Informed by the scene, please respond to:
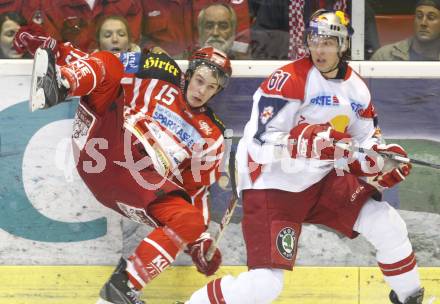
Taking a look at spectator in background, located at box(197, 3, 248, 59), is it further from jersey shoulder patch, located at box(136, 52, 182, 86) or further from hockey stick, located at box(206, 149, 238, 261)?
hockey stick, located at box(206, 149, 238, 261)

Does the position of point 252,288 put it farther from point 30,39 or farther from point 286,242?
point 30,39

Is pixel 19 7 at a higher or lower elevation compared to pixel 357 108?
higher

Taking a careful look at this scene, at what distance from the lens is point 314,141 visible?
407 centimetres

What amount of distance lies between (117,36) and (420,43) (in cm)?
121

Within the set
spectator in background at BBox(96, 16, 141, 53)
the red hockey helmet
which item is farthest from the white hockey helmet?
spectator in background at BBox(96, 16, 141, 53)

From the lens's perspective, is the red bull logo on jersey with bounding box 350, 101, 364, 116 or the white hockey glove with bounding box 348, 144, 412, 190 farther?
the red bull logo on jersey with bounding box 350, 101, 364, 116

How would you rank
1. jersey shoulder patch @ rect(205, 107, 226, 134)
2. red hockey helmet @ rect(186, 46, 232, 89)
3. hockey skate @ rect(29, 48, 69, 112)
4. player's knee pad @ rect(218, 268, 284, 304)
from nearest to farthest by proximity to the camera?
hockey skate @ rect(29, 48, 69, 112)
player's knee pad @ rect(218, 268, 284, 304)
red hockey helmet @ rect(186, 46, 232, 89)
jersey shoulder patch @ rect(205, 107, 226, 134)

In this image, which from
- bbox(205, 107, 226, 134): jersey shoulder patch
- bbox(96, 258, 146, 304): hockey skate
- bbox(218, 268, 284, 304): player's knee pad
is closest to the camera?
bbox(218, 268, 284, 304): player's knee pad

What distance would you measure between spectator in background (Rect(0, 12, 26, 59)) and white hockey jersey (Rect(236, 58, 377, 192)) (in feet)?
3.71

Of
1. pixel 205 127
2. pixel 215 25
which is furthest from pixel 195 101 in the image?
pixel 215 25

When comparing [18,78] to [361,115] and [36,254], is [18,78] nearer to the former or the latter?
[36,254]

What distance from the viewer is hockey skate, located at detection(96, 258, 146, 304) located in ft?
14.5

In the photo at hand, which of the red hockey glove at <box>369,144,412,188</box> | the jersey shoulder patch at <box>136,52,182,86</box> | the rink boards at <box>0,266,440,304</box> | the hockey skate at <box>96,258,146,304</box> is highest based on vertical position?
the jersey shoulder patch at <box>136,52,182,86</box>

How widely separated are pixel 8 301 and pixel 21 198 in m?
0.42
